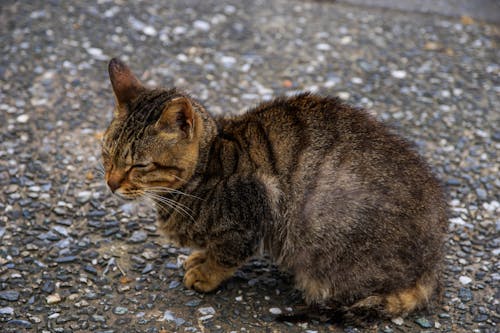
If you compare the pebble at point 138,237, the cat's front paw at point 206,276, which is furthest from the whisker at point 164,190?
the pebble at point 138,237

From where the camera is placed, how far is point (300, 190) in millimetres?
3174

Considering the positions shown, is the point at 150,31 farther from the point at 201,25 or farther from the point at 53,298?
the point at 53,298

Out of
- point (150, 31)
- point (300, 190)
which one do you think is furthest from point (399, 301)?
point (150, 31)

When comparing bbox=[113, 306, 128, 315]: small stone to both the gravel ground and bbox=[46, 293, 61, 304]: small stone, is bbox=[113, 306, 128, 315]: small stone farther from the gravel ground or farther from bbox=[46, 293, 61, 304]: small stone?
bbox=[46, 293, 61, 304]: small stone

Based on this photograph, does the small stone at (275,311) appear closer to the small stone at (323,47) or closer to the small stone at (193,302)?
the small stone at (193,302)

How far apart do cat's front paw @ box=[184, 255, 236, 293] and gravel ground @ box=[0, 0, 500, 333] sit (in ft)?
0.20

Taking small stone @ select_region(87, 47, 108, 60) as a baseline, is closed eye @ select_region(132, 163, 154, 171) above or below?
above

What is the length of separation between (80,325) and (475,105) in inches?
136

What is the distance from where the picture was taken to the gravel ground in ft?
11.2

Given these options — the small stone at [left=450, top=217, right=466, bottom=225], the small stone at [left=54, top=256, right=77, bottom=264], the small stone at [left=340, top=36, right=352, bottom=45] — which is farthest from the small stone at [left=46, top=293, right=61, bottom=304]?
the small stone at [left=340, top=36, right=352, bottom=45]

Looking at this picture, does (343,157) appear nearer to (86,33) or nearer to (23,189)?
(23,189)

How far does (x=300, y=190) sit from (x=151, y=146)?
76cm

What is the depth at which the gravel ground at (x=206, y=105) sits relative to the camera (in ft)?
11.2

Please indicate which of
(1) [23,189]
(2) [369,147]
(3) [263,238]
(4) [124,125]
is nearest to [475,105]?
(2) [369,147]
